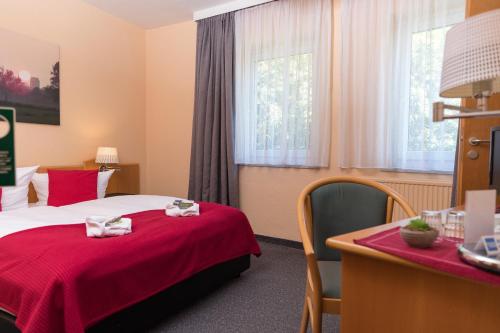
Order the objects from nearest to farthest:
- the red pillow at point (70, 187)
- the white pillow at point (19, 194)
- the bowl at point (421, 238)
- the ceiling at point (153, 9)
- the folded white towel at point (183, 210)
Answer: the bowl at point (421, 238) < the folded white towel at point (183, 210) < the white pillow at point (19, 194) < the red pillow at point (70, 187) < the ceiling at point (153, 9)

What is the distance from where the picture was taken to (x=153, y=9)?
386cm

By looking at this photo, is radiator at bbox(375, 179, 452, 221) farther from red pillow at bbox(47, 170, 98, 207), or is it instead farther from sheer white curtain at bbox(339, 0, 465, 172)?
red pillow at bbox(47, 170, 98, 207)

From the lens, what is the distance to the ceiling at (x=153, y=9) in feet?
12.1

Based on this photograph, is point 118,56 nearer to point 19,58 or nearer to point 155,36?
point 155,36

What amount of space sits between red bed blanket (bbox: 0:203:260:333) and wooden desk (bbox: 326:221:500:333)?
1134 millimetres

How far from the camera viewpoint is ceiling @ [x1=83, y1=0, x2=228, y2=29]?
3.69 meters

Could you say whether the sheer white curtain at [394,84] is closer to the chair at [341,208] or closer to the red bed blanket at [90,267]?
the chair at [341,208]

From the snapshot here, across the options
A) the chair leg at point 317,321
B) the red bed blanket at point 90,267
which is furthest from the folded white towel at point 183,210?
the chair leg at point 317,321

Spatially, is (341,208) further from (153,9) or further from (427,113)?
(153,9)

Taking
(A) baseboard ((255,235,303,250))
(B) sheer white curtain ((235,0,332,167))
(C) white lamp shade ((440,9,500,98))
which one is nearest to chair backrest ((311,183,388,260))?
(C) white lamp shade ((440,9,500,98))

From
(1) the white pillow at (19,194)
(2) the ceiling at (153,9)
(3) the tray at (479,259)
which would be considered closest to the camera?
(3) the tray at (479,259)

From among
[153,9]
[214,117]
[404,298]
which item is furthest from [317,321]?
[153,9]

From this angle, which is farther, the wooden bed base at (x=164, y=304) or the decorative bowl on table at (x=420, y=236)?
the wooden bed base at (x=164, y=304)

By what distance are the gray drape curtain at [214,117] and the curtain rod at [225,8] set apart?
55mm
